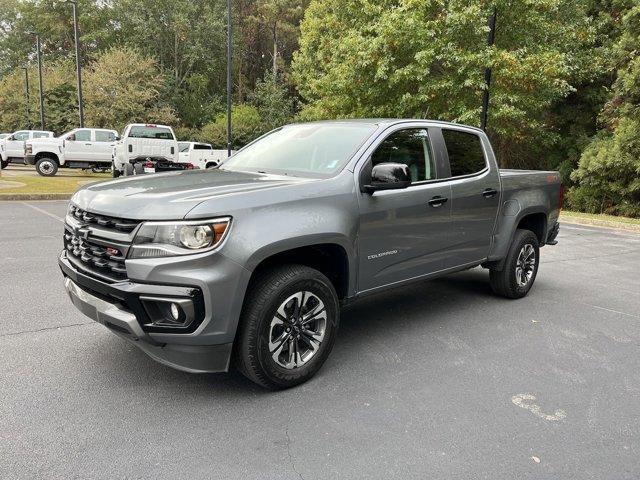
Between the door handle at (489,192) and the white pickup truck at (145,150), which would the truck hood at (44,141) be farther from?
the door handle at (489,192)

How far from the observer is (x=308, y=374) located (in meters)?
3.54

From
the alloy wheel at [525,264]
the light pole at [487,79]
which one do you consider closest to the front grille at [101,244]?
the alloy wheel at [525,264]

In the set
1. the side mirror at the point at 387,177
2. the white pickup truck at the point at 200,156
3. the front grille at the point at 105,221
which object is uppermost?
the side mirror at the point at 387,177

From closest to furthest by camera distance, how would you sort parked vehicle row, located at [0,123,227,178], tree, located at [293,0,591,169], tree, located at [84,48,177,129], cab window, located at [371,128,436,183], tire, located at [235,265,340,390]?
tire, located at [235,265,340,390]
cab window, located at [371,128,436,183]
tree, located at [293,0,591,169]
parked vehicle row, located at [0,123,227,178]
tree, located at [84,48,177,129]

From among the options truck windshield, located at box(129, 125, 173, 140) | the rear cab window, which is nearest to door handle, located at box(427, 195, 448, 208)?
the rear cab window

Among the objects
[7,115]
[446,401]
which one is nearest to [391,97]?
[446,401]

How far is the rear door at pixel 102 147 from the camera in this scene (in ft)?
71.3

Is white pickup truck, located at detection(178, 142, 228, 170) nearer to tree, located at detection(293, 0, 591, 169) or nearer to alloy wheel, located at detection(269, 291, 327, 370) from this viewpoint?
tree, located at detection(293, 0, 591, 169)

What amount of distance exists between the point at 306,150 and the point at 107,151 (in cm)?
1999

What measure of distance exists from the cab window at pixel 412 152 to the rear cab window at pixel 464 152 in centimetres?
30

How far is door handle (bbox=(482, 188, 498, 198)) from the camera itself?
5.05 metres

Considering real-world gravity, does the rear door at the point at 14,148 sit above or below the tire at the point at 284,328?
above

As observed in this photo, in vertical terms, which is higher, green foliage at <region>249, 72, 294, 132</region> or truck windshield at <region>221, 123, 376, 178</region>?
green foliage at <region>249, 72, 294, 132</region>

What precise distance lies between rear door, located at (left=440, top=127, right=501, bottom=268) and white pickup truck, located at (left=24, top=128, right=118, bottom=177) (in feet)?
64.5
